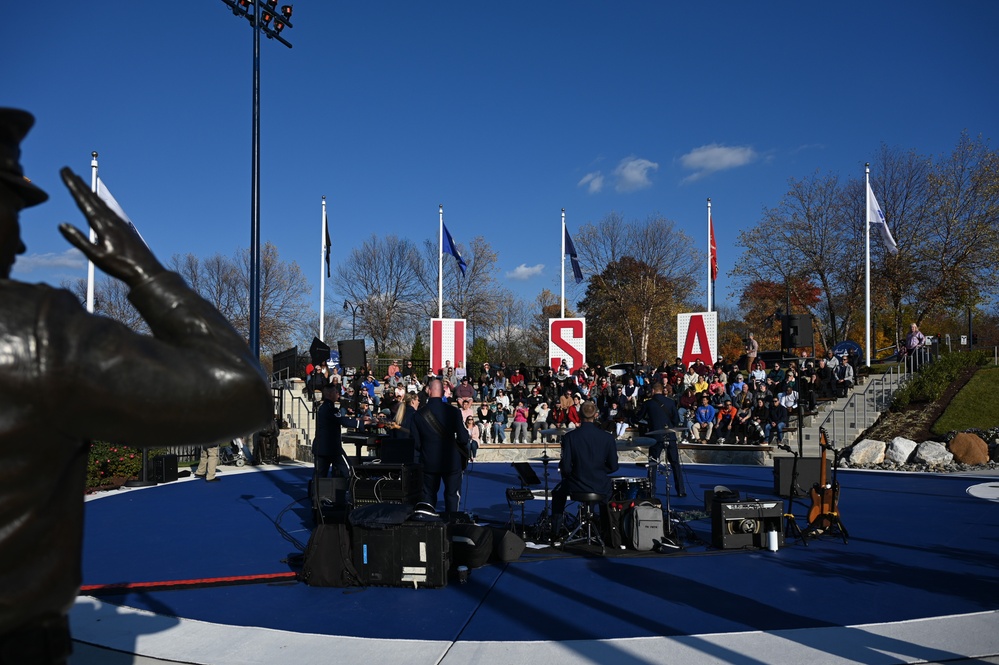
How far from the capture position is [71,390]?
4.75 feet

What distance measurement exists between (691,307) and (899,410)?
106 feet

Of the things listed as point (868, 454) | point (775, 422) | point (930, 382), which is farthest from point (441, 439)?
point (930, 382)

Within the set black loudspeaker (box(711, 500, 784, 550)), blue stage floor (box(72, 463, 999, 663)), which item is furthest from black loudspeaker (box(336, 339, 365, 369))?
black loudspeaker (box(711, 500, 784, 550))

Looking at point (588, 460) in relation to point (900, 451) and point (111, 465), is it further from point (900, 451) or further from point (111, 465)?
point (900, 451)

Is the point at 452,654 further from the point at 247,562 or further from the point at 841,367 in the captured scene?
the point at 841,367

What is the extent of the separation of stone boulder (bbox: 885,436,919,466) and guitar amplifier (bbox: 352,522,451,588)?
1512 cm

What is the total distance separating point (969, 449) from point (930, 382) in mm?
5079

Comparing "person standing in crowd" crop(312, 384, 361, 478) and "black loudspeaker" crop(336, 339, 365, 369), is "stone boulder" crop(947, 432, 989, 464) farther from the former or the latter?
"black loudspeaker" crop(336, 339, 365, 369)

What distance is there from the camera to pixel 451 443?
10414 mm

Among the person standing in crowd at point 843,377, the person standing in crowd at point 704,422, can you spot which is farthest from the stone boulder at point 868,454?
the person standing in crowd at point 843,377

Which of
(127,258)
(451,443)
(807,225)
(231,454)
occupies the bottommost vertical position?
(231,454)

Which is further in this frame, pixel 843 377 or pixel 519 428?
pixel 843 377

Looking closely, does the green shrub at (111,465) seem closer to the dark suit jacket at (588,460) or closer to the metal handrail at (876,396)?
the dark suit jacket at (588,460)

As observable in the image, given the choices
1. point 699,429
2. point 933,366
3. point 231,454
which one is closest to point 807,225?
point 933,366
